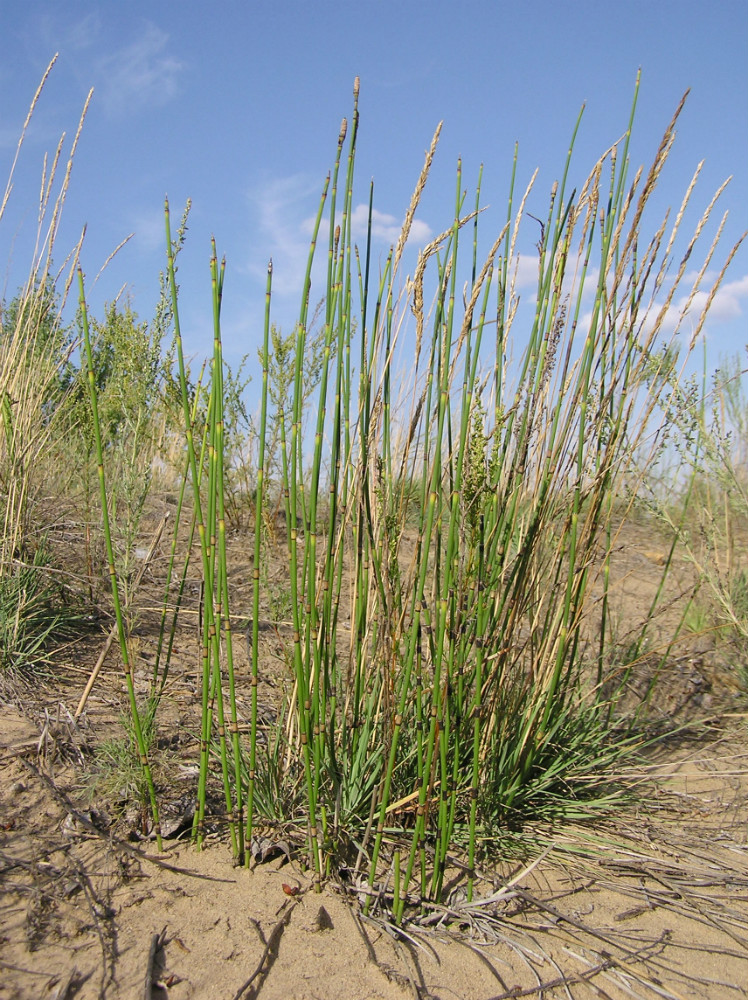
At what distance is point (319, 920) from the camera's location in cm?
148

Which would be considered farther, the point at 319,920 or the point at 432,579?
the point at 432,579

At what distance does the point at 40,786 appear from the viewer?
182 cm

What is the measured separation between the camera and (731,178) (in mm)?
1808

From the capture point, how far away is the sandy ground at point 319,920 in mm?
→ 1354

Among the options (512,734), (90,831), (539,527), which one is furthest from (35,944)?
(539,527)

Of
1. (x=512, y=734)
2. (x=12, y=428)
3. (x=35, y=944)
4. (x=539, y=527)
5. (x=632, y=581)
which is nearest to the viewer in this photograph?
(x=35, y=944)

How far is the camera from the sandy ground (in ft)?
4.44

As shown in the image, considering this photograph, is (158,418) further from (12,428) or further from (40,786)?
(40,786)

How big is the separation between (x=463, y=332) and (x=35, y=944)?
1.41 m

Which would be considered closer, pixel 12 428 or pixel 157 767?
pixel 157 767

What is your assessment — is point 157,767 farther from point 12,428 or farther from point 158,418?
point 158,418

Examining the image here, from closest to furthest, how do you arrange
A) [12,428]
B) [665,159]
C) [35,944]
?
1. [35,944]
2. [665,159]
3. [12,428]

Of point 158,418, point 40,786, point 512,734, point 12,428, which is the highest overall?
point 158,418

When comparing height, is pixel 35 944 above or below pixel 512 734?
below
